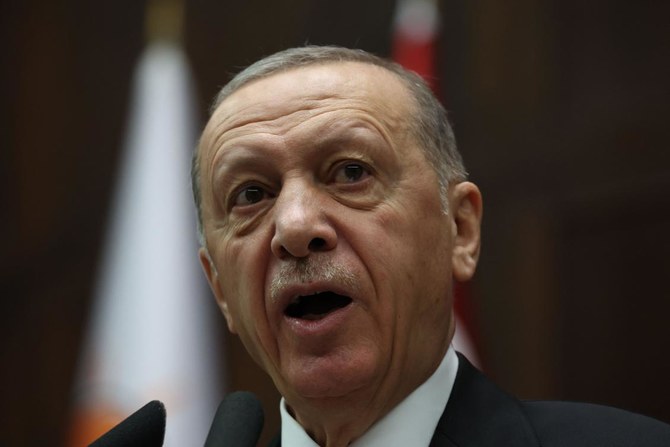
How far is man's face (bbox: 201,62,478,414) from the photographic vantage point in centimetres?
188

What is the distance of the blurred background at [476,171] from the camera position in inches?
148

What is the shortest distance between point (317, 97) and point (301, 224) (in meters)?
0.35

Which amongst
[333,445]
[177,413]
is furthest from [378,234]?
[177,413]

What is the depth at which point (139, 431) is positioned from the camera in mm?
1193

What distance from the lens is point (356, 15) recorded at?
433 centimetres

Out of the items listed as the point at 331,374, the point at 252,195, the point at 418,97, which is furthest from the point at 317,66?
the point at 331,374

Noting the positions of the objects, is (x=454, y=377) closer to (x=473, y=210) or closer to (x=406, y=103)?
(x=473, y=210)

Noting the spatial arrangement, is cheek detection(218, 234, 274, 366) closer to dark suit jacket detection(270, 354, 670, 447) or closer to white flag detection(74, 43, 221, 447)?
dark suit jacket detection(270, 354, 670, 447)

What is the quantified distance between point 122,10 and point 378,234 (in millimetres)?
3102

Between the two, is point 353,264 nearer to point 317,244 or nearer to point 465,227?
point 317,244

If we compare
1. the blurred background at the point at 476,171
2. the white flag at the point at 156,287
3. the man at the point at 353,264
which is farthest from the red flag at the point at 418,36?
the man at the point at 353,264

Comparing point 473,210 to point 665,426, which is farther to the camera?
point 473,210

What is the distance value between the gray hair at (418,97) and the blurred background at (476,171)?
1717mm

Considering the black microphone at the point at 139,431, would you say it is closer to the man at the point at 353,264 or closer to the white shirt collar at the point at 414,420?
the man at the point at 353,264
